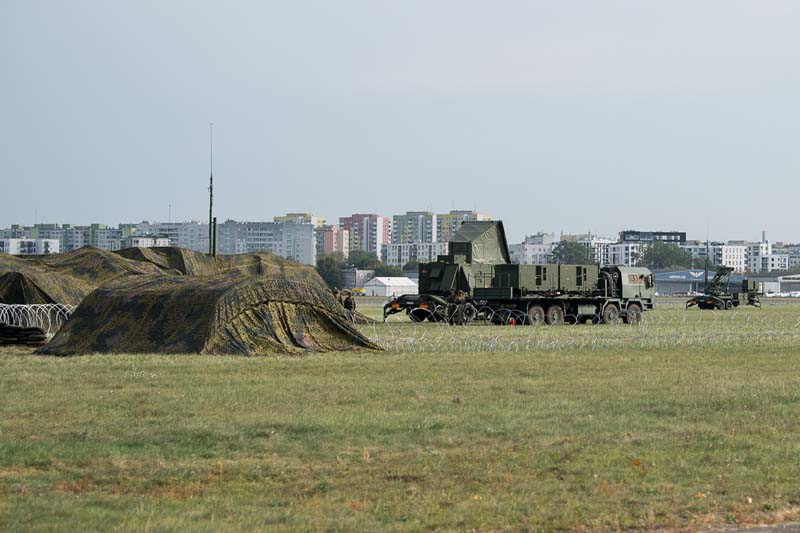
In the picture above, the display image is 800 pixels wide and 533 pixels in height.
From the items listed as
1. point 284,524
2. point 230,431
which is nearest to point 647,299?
point 230,431

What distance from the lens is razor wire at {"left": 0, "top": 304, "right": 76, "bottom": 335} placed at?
124 ft

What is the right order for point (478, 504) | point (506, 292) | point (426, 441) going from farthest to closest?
point (506, 292)
point (426, 441)
point (478, 504)

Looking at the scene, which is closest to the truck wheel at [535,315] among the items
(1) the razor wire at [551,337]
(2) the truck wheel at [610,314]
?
(1) the razor wire at [551,337]

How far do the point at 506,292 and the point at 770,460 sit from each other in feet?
124

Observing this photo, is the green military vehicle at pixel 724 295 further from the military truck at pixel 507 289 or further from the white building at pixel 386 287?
the white building at pixel 386 287

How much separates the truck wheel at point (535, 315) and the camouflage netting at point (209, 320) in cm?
2122

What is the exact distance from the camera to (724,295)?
86.0 meters

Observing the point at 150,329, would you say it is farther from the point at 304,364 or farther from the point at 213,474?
the point at 213,474

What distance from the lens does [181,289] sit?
29625mm

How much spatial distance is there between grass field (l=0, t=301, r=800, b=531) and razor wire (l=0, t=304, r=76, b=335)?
12.4 metres

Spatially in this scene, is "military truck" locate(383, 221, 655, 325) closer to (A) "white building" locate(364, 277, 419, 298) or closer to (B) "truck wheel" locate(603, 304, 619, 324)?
(B) "truck wheel" locate(603, 304, 619, 324)

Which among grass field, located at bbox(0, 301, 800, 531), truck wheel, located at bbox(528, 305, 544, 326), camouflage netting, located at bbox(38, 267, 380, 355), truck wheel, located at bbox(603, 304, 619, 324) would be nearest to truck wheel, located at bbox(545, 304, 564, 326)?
truck wheel, located at bbox(528, 305, 544, 326)

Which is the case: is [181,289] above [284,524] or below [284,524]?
above

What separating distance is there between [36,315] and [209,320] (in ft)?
39.7
